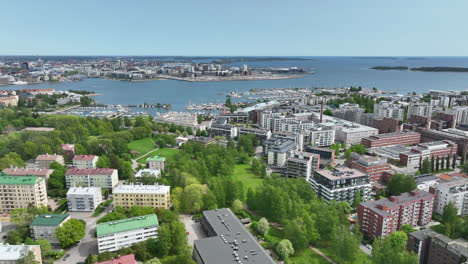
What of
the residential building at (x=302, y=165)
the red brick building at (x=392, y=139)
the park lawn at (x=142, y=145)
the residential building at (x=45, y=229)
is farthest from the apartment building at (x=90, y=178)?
the red brick building at (x=392, y=139)

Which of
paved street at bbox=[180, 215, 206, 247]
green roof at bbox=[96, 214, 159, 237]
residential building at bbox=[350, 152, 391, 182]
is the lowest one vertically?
paved street at bbox=[180, 215, 206, 247]

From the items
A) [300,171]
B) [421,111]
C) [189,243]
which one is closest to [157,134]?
[300,171]

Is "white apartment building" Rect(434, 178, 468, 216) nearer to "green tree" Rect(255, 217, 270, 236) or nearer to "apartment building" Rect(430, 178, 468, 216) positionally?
"apartment building" Rect(430, 178, 468, 216)

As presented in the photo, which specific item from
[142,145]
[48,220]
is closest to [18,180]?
[48,220]

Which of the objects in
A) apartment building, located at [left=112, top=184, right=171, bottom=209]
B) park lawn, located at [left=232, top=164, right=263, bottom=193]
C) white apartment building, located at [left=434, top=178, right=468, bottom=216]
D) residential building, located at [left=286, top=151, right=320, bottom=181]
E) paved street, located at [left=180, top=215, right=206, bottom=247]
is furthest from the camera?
park lawn, located at [left=232, top=164, right=263, bottom=193]

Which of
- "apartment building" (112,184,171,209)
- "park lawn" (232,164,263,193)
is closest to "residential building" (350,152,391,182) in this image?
"park lawn" (232,164,263,193)

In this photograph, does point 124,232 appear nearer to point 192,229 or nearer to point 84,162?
point 192,229

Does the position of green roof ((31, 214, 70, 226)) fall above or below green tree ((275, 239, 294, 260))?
above
